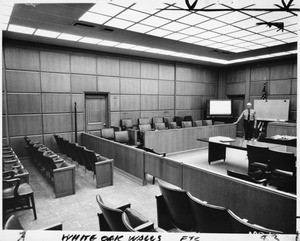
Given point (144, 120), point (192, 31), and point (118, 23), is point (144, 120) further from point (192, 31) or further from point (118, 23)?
point (118, 23)

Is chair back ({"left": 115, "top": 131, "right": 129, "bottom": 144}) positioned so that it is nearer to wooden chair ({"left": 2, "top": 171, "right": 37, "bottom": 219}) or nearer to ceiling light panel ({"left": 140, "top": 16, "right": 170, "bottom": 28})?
ceiling light panel ({"left": 140, "top": 16, "right": 170, "bottom": 28})

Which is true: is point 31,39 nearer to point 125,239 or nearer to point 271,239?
point 125,239

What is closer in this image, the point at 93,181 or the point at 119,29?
the point at 93,181

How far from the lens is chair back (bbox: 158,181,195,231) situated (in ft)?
7.91

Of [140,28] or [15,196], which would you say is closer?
[15,196]

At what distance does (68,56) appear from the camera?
8039 mm

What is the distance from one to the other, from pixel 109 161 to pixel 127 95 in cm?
523

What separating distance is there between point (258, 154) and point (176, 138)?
3.32 meters

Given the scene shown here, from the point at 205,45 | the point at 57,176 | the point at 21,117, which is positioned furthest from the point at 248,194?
the point at 21,117

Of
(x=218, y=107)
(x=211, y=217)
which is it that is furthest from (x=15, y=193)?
(x=218, y=107)

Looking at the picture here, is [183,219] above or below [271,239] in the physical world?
below

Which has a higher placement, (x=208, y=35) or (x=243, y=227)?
(x=208, y=35)

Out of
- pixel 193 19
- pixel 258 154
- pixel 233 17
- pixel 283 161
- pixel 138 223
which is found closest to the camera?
pixel 138 223

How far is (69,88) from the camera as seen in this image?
321 inches
